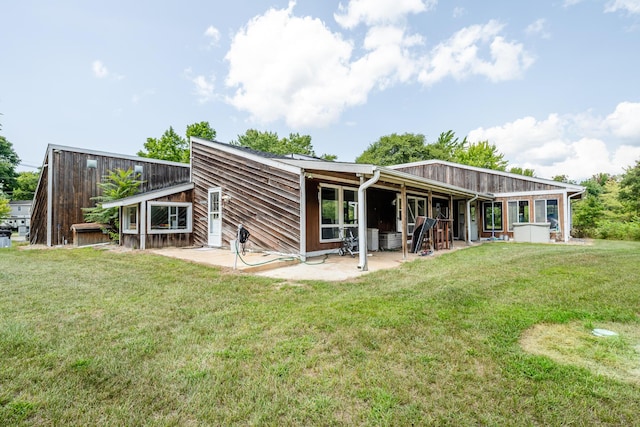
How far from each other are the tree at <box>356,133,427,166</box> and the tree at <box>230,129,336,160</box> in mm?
6436

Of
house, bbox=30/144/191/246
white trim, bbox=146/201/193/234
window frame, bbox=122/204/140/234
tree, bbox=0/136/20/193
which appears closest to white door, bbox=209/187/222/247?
white trim, bbox=146/201/193/234

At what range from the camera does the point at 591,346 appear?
272 centimetres

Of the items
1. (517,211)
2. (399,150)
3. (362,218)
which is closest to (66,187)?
(362,218)

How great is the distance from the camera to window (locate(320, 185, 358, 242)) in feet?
28.6

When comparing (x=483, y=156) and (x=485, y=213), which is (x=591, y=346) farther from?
(x=483, y=156)

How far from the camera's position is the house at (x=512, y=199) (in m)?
13.5

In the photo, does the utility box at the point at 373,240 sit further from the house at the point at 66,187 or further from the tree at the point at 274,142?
the tree at the point at 274,142

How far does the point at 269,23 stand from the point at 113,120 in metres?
15.7

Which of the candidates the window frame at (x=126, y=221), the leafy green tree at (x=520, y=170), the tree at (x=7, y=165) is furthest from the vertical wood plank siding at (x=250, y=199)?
the tree at (x=7, y=165)

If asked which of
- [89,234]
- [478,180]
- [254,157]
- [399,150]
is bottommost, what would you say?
[89,234]

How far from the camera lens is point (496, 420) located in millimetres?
1697

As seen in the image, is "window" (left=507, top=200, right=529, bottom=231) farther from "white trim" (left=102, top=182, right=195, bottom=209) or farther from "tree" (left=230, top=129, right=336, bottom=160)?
"tree" (left=230, top=129, right=336, bottom=160)

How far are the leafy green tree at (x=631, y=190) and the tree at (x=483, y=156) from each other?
→ 52.4 feet

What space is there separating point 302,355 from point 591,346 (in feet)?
8.78
